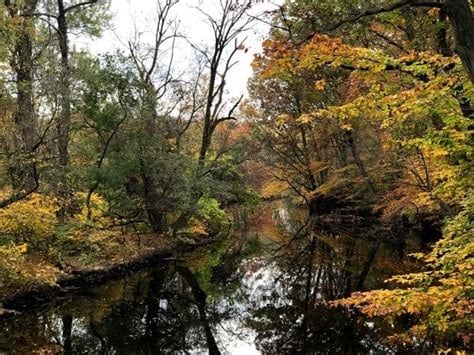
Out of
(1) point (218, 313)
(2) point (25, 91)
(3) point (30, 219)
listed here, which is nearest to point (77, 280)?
(3) point (30, 219)

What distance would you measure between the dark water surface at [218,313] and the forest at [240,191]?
8 centimetres

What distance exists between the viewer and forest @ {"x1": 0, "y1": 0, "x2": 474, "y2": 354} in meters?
6.55

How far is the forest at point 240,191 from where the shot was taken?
6.55 m

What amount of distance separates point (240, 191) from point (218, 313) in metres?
15.2

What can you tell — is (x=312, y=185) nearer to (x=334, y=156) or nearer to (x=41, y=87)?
(x=334, y=156)

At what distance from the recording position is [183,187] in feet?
58.8

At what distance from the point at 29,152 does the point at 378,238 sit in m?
16.5

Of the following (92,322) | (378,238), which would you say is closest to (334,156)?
(378,238)

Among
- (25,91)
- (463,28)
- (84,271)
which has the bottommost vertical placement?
(84,271)

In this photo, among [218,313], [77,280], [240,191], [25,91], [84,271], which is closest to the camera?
[218,313]

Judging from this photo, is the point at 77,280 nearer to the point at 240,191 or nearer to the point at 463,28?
the point at 463,28

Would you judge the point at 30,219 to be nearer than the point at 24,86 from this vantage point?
Yes

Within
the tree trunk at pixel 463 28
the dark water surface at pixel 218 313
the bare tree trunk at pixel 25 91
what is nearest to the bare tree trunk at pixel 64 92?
the bare tree trunk at pixel 25 91

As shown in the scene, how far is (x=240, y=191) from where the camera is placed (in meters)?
27.8
